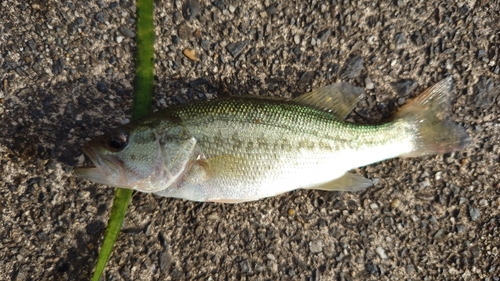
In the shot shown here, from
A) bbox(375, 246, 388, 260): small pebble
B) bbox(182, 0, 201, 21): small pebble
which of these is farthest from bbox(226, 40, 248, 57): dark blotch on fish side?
bbox(375, 246, 388, 260): small pebble

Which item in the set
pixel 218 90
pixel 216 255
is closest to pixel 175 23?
pixel 218 90

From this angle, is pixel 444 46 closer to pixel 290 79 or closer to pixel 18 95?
pixel 290 79

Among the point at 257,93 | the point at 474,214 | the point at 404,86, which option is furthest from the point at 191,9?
the point at 474,214

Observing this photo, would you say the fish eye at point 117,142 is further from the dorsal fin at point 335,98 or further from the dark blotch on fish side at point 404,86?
the dark blotch on fish side at point 404,86

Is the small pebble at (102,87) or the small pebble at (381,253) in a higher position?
the small pebble at (102,87)

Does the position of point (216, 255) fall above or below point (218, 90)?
below

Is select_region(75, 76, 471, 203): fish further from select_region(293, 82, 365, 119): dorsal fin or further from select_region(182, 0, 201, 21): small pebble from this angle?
select_region(182, 0, 201, 21): small pebble

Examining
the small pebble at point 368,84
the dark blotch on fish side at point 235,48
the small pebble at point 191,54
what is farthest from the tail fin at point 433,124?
the small pebble at point 191,54
